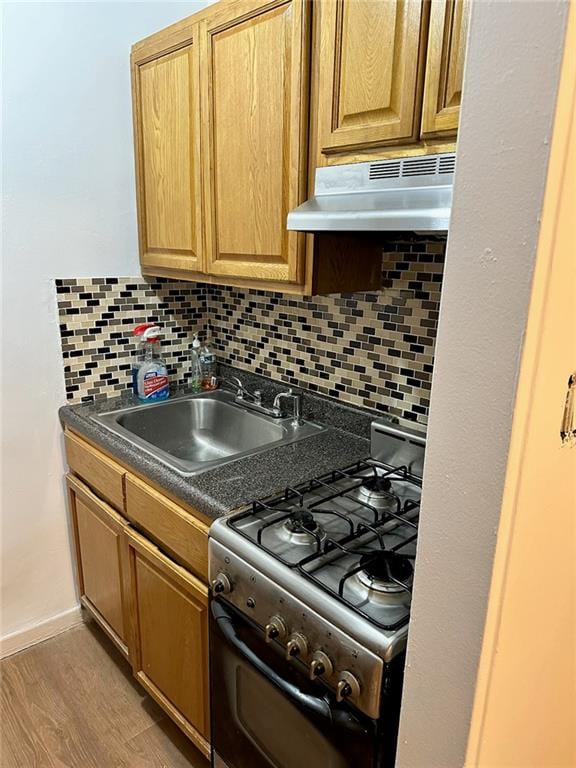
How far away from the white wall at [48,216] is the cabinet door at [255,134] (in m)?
0.48

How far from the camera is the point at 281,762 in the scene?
116 centimetres

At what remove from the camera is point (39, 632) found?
6.81ft

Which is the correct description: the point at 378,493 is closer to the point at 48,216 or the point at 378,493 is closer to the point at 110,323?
the point at 110,323

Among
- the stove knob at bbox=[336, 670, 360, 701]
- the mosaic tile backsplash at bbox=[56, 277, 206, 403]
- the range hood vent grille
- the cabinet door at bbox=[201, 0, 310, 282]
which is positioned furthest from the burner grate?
the mosaic tile backsplash at bbox=[56, 277, 206, 403]

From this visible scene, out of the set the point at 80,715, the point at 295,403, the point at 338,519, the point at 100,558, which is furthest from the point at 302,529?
the point at 80,715

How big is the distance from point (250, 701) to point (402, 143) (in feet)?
4.13

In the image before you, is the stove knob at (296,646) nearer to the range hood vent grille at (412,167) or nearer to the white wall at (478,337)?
the white wall at (478,337)

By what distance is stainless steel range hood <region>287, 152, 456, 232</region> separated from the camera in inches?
39.8

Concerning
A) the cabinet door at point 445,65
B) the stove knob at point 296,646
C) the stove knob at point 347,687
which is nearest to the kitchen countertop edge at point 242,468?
the stove knob at point 296,646

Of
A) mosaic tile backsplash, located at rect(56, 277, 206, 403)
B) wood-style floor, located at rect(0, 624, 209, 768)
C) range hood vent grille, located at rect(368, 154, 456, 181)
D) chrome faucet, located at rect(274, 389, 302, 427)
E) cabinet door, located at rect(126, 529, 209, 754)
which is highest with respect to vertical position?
range hood vent grille, located at rect(368, 154, 456, 181)

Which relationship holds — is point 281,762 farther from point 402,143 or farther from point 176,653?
point 402,143

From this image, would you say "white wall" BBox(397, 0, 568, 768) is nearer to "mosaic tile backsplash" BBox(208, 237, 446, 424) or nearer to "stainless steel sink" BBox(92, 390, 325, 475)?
"mosaic tile backsplash" BBox(208, 237, 446, 424)

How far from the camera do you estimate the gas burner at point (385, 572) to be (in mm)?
991

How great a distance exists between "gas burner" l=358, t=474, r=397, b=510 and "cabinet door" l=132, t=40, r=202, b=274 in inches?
34.6
